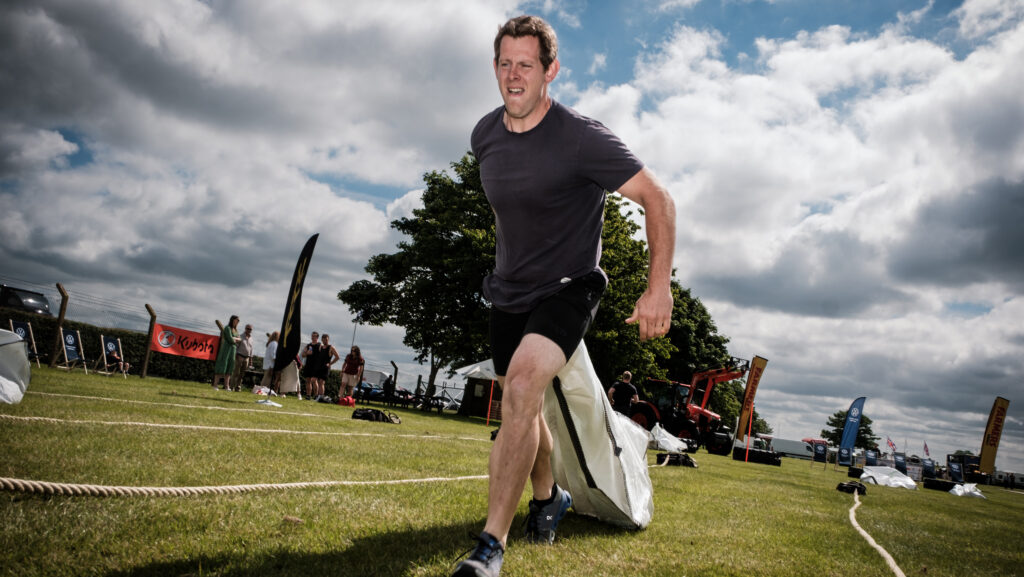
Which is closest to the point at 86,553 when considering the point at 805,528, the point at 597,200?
the point at 597,200

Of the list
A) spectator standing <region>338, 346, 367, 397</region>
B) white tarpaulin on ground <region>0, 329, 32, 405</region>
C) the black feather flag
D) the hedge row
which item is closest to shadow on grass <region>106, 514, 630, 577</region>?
white tarpaulin on ground <region>0, 329, 32, 405</region>

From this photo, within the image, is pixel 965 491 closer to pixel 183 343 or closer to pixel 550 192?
pixel 550 192

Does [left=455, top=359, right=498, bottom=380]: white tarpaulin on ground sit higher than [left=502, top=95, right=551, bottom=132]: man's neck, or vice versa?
[left=502, top=95, right=551, bottom=132]: man's neck

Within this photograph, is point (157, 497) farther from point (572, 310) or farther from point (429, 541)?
point (572, 310)

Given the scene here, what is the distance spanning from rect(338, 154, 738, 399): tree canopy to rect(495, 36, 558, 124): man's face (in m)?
20.1

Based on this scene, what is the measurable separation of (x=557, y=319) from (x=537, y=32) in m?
1.27

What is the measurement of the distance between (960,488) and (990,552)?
56.5 ft

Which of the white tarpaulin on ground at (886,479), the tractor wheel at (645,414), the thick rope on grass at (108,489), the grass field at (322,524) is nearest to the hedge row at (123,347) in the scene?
the grass field at (322,524)

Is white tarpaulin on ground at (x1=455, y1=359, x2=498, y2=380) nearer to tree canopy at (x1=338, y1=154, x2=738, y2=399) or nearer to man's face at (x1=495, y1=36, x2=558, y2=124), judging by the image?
tree canopy at (x1=338, y1=154, x2=738, y2=399)

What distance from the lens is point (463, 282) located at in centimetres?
2475

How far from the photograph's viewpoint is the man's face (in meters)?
2.45

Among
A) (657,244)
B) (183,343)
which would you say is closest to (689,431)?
(183,343)

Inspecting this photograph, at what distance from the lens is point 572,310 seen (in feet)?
7.89

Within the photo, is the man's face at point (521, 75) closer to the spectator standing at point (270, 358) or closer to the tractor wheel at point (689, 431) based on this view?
the spectator standing at point (270, 358)
